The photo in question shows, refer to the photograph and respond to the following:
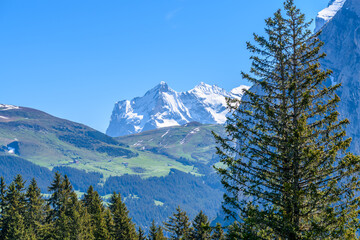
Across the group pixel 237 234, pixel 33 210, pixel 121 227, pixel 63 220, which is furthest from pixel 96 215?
pixel 237 234

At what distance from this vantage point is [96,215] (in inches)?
2151

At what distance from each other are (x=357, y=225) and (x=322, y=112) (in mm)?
5671

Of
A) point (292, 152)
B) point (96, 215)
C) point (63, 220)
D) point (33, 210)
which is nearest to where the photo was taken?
point (292, 152)

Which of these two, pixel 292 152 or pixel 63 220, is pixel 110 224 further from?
pixel 292 152

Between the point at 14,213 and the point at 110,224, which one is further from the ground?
the point at 110,224

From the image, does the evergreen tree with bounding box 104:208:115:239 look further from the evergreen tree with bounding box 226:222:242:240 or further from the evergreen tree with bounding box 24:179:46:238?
the evergreen tree with bounding box 226:222:242:240

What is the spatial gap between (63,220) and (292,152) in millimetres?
41937

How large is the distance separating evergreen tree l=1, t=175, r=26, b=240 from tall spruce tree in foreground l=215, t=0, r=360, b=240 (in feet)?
132

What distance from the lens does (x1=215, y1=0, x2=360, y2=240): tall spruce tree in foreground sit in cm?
1700

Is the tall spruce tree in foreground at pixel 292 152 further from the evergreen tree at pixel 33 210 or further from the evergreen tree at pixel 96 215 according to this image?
the evergreen tree at pixel 33 210

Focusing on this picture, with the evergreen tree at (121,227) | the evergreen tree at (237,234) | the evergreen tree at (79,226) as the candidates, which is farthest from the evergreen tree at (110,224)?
the evergreen tree at (237,234)

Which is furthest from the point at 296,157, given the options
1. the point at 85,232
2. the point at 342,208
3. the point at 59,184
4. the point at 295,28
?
the point at 59,184

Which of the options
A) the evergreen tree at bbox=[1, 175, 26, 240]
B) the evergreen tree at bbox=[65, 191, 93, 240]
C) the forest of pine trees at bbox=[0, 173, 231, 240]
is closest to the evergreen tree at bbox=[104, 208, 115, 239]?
the forest of pine trees at bbox=[0, 173, 231, 240]

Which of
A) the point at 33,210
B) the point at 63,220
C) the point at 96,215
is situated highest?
the point at 96,215
